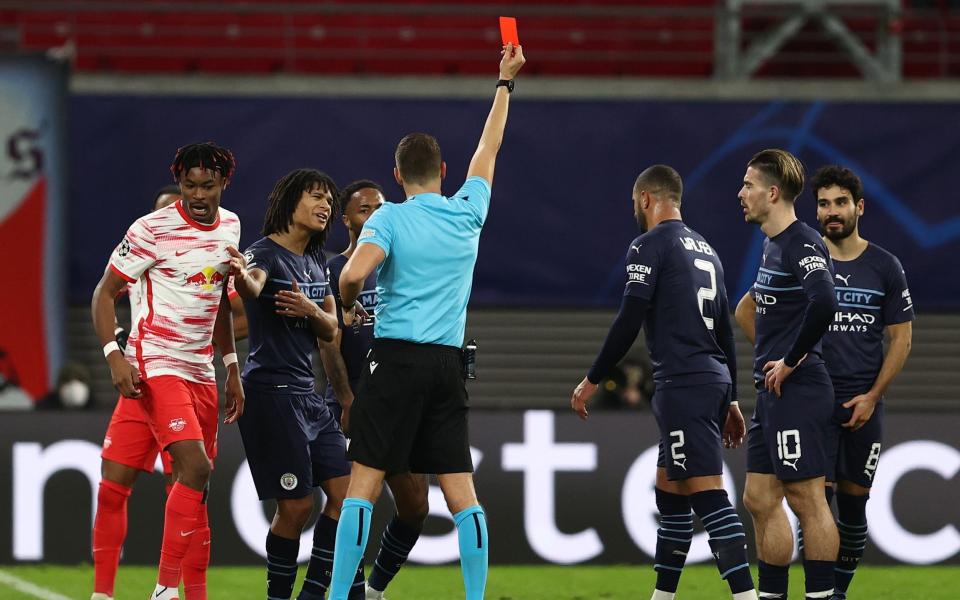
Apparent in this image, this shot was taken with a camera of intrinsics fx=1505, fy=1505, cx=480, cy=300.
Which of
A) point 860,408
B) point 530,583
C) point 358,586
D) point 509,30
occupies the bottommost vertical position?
point 530,583

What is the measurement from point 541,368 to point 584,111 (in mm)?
2539

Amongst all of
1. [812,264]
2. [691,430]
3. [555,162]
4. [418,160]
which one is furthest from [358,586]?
[555,162]

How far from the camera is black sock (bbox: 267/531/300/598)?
7.26m

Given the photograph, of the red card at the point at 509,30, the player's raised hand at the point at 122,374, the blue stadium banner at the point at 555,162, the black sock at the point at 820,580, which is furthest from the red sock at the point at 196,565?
the blue stadium banner at the point at 555,162

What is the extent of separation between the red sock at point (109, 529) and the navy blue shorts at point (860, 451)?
357 cm

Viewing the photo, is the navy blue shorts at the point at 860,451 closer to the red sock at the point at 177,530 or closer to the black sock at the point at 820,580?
the black sock at the point at 820,580

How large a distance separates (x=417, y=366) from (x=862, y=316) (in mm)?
2573

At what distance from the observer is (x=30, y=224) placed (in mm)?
13797

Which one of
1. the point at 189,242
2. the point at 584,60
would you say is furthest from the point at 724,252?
the point at 189,242

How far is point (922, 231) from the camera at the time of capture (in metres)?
14.3

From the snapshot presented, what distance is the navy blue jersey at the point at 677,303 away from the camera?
729cm

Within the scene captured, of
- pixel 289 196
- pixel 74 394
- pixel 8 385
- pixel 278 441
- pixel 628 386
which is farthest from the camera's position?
pixel 8 385

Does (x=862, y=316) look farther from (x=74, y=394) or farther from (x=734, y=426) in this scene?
(x=74, y=394)

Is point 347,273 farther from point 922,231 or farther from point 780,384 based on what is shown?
point 922,231
